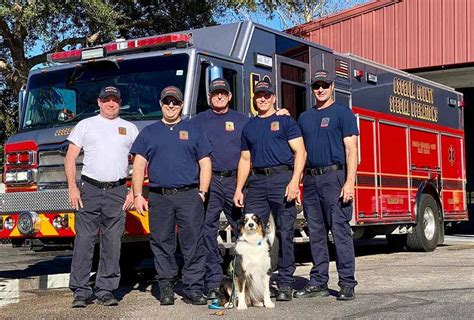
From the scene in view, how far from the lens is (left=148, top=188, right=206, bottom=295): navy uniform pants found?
6852 millimetres

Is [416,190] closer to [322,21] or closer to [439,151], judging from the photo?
[439,151]

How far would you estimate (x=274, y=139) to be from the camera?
273 inches

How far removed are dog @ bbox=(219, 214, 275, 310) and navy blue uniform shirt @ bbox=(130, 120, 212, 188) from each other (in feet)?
2.20

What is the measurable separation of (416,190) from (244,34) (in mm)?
4821

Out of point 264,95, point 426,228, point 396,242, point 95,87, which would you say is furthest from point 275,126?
point 396,242

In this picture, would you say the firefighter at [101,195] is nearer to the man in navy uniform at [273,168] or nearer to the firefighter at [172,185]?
the firefighter at [172,185]

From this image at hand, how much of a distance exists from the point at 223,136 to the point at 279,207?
2.85 feet

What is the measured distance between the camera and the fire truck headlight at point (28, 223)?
786 cm

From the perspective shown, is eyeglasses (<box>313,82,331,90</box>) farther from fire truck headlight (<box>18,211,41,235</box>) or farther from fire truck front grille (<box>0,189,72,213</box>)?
fire truck headlight (<box>18,211,41,235</box>)

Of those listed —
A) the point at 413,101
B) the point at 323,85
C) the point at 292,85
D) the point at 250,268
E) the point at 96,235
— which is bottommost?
the point at 250,268

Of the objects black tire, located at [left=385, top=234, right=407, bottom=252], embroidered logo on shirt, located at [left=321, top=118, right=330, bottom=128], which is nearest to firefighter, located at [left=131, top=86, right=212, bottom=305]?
embroidered logo on shirt, located at [left=321, top=118, right=330, bottom=128]

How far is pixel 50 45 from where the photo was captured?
19406 mm

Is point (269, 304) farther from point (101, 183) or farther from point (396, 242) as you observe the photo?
point (396, 242)

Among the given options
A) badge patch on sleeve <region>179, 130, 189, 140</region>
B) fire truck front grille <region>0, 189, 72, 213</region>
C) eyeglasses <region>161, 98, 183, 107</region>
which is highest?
eyeglasses <region>161, 98, 183, 107</region>
